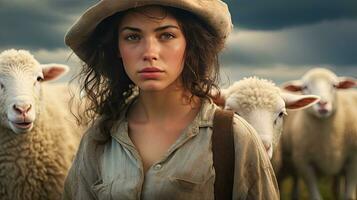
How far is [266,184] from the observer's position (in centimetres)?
320

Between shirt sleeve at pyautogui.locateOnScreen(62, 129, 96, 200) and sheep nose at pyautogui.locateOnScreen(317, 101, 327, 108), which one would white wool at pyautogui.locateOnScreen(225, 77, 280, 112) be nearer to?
shirt sleeve at pyautogui.locateOnScreen(62, 129, 96, 200)

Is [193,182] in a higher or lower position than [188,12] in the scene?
lower

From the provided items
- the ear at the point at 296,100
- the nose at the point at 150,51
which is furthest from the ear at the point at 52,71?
the nose at the point at 150,51

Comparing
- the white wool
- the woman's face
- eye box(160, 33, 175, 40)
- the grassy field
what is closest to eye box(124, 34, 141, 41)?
the woman's face

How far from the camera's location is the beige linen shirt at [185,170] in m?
3.05

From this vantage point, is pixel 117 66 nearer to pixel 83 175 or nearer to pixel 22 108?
pixel 83 175

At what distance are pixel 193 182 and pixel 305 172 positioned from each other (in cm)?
644

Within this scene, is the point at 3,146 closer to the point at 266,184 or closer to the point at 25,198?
the point at 25,198

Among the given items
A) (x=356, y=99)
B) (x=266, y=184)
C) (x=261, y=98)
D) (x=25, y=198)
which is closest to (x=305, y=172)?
(x=356, y=99)

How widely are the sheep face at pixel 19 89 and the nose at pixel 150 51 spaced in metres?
2.83

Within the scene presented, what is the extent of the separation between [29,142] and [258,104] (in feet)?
7.30

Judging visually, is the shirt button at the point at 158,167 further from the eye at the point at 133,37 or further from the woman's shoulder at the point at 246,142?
the eye at the point at 133,37

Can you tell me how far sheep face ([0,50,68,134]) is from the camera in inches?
225

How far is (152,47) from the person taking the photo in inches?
122
